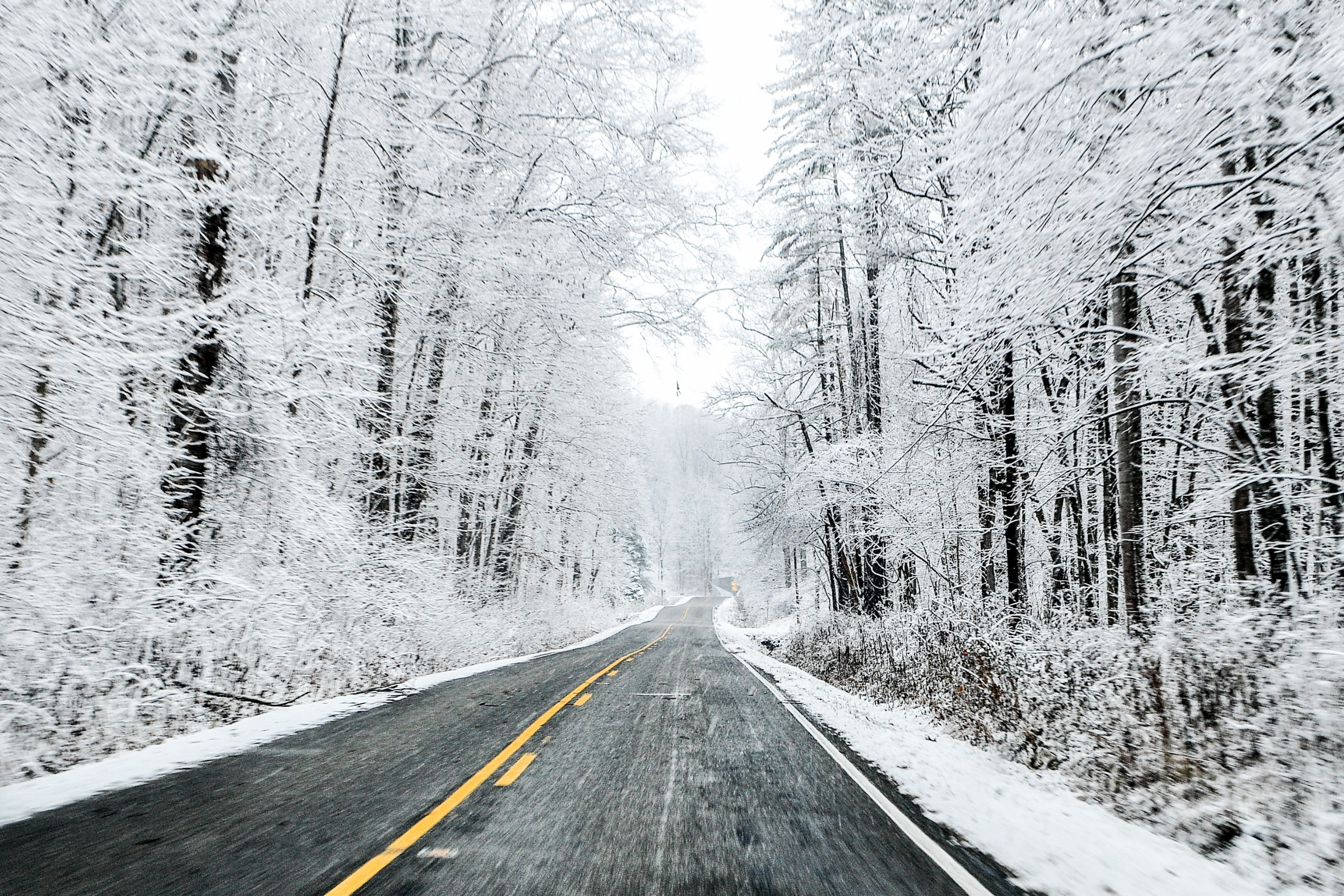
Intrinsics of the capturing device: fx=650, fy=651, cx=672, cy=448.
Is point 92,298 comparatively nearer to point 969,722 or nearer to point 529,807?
point 529,807

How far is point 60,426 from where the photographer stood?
5680mm

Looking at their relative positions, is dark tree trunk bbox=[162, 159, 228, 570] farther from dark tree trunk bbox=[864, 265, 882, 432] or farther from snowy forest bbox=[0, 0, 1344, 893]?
dark tree trunk bbox=[864, 265, 882, 432]

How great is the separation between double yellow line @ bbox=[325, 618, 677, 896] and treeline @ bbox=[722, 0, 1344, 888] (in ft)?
15.8

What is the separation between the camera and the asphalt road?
11.1ft

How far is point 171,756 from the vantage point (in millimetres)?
5656

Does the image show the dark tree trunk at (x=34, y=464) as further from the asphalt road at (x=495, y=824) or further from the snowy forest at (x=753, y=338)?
the asphalt road at (x=495, y=824)

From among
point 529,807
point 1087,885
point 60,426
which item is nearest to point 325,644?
point 60,426

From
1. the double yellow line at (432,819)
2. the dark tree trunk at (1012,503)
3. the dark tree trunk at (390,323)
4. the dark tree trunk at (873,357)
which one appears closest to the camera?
the double yellow line at (432,819)

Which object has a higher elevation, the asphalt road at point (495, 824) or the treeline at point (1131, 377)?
the treeline at point (1131, 377)

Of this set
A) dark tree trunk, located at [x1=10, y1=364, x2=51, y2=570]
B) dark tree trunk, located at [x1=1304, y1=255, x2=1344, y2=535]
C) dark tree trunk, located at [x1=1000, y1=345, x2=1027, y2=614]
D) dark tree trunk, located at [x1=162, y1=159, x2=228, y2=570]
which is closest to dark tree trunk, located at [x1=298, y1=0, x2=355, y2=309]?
dark tree trunk, located at [x1=162, y1=159, x2=228, y2=570]

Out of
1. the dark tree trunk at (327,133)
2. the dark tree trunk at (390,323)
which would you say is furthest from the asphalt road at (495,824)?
the dark tree trunk at (390,323)

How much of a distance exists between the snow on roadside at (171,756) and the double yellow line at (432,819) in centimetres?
237

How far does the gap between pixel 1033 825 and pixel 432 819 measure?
4.10 metres

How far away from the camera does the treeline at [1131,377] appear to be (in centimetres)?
432
